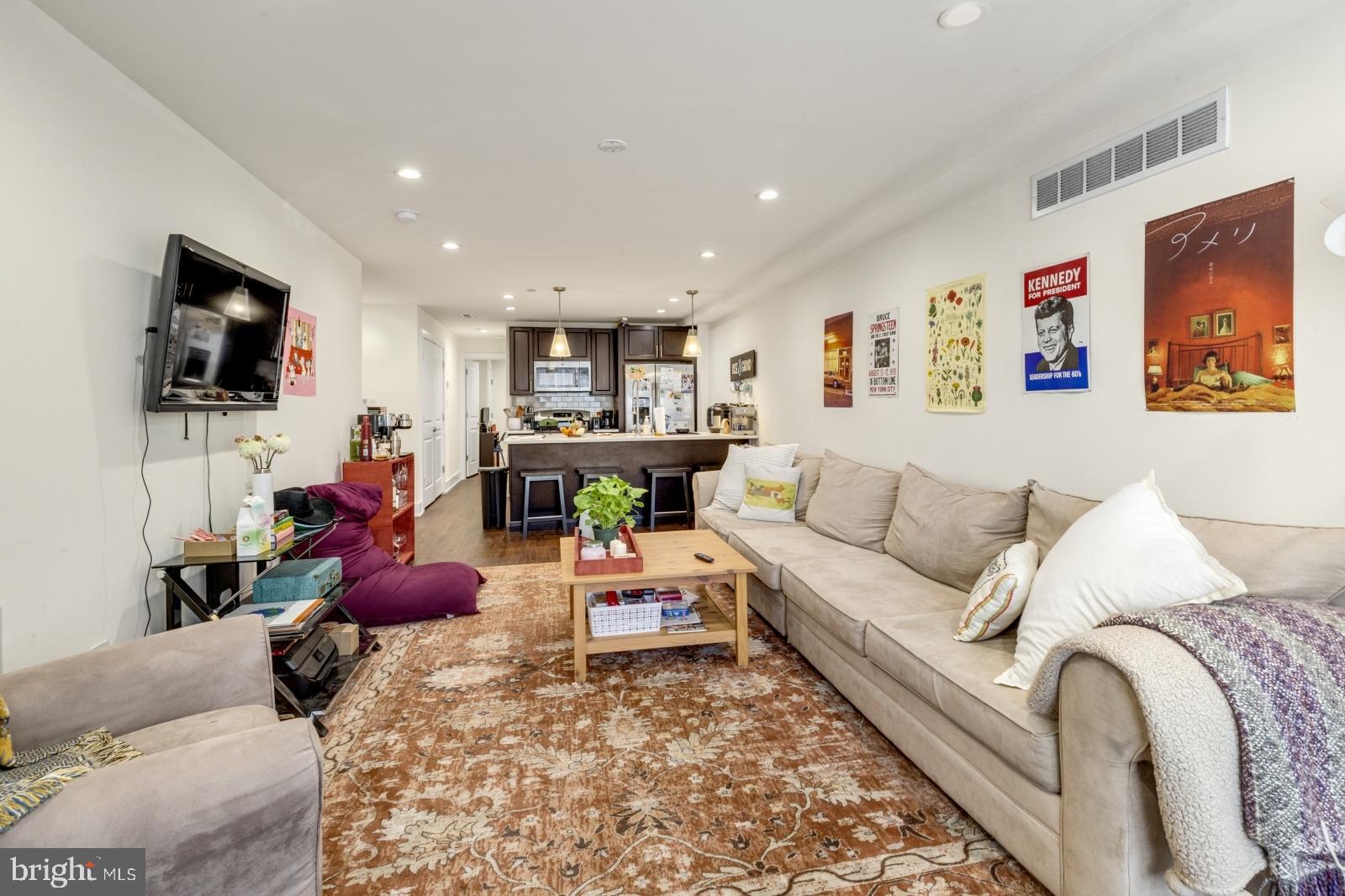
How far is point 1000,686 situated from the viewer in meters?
1.68

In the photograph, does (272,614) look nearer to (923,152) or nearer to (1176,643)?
(1176,643)

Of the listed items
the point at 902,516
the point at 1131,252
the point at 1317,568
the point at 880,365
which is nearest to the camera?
the point at 1317,568

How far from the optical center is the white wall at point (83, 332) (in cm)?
178

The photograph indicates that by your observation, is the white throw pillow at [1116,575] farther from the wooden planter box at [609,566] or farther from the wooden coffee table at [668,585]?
the wooden planter box at [609,566]

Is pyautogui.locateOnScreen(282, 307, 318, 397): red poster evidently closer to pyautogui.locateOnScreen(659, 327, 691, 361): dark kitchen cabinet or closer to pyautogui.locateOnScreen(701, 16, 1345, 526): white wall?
pyautogui.locateOnScreen(701, 16, 1345, 526): white wall

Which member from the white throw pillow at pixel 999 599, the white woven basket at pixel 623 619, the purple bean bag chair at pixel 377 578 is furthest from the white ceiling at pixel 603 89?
the white woven basket at pixel 623 619

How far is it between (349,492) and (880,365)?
3494 millimetres

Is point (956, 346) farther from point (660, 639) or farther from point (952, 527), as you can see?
point (660, 639)

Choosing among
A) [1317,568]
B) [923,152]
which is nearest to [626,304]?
[923,152]

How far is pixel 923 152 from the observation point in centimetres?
286

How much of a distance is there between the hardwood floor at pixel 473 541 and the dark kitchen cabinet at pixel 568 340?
2.21m

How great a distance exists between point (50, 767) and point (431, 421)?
6.70 metres

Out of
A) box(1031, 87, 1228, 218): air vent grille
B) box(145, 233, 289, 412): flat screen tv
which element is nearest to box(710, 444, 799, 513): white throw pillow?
box(1031, 87, 1228, 218): air vent grille

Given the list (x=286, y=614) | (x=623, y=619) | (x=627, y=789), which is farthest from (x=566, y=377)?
(x=627, y=789)
